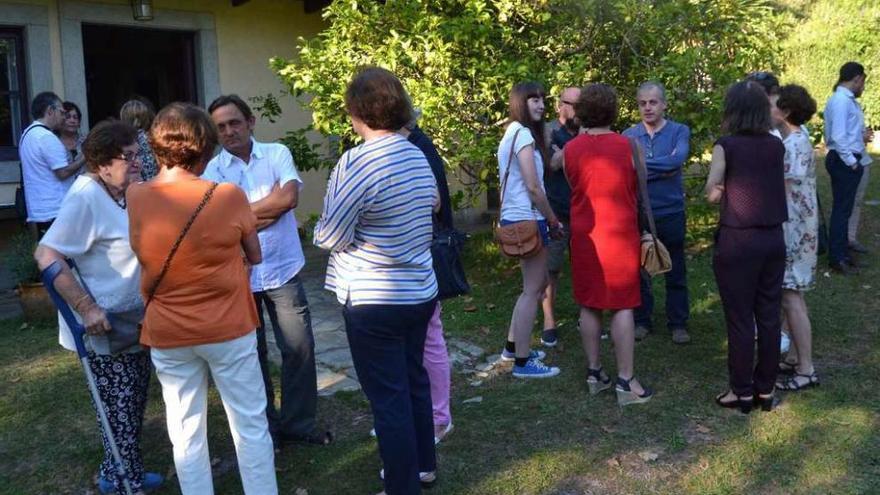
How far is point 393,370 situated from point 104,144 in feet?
5.16

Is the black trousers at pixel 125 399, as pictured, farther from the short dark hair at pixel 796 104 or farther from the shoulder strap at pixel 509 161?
the short dark hair at pixel 796 104

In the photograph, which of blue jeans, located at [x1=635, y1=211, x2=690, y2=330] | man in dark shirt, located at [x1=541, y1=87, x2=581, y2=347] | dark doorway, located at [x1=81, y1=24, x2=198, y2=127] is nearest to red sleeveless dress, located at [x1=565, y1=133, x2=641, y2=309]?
man in dark shirt, located at [x1=541, y1=87, x2=581, y2=347]

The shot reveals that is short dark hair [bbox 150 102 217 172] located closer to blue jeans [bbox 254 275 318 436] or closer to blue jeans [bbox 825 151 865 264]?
blue jeans [bbox 254 275 318 436]

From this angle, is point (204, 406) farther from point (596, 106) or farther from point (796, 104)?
point (796, 104)

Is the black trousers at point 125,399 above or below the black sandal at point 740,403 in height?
above

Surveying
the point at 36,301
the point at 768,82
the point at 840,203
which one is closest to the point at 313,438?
the point at 36,301

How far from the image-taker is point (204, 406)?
3.28 meters

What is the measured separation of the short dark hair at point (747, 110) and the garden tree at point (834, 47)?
592 inches

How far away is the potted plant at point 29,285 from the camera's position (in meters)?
6.73

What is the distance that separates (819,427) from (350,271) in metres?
2.76

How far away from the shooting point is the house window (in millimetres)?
8367

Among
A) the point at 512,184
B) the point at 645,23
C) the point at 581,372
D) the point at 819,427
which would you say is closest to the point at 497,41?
the point at 645,23

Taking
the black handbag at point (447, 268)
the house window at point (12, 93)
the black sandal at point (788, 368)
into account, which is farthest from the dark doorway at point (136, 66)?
the black sandal at point (788, 368)

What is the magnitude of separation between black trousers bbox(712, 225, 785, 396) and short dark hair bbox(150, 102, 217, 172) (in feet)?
9.30
